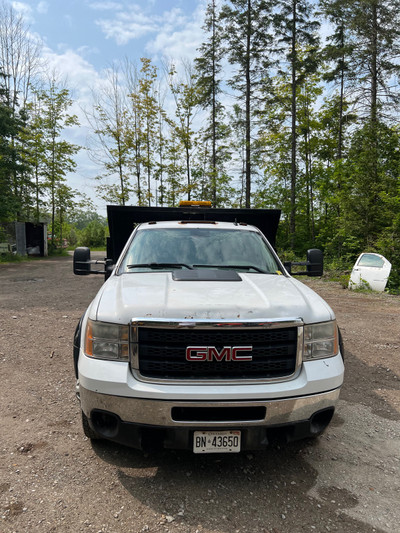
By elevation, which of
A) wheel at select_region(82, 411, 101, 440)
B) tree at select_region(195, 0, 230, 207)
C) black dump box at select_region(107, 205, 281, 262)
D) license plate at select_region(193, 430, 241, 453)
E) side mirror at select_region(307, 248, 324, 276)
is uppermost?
tree at select_region(195, 0, 230, 207)

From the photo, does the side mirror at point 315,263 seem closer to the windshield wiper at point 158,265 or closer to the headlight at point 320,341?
the windshield wiper at point 158,265

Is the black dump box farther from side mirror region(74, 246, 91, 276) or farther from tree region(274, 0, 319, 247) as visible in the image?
tree region(274, 0, 319, 247)

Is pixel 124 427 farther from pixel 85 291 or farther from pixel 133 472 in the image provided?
pixel 85 291

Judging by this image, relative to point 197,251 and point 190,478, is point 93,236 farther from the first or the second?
point 190,478

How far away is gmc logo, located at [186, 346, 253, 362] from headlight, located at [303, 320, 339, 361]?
1.58ft

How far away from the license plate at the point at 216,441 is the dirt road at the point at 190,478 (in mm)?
353

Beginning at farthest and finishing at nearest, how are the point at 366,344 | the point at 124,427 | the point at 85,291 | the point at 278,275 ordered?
the point at 85,291 < the point at 366,344 < the point at 278,275 < the point at 124,427

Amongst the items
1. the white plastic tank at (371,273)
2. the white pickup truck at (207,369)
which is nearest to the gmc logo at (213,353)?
the white pickup truck at (207,369)

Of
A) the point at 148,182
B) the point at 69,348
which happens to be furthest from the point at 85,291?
the point at 148,182

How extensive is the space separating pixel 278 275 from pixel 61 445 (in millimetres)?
2427

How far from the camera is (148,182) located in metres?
26.9

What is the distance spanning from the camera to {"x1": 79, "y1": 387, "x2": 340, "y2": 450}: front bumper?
232 cm

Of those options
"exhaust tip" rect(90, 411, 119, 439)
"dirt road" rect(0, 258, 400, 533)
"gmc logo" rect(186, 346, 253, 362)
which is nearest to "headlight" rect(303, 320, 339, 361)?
"gmc logo" rect(186, 346, 253, 362)

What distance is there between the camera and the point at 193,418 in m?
2.36
